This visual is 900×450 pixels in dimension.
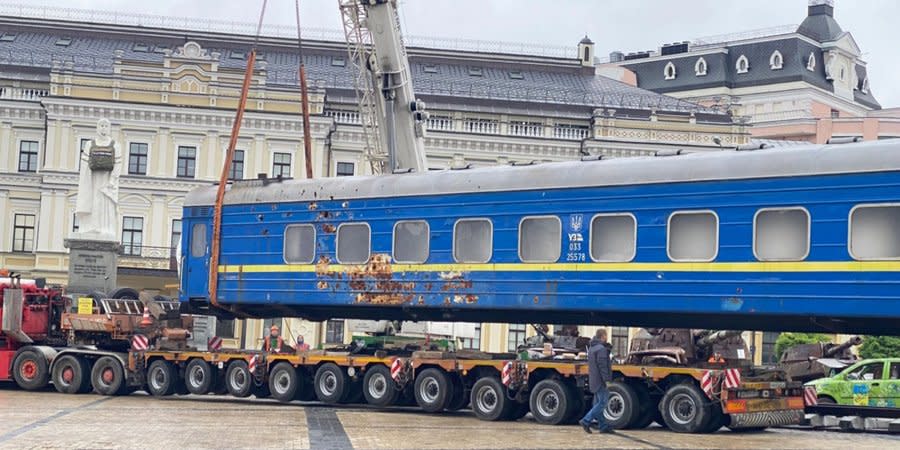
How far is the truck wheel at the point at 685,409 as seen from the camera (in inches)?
872

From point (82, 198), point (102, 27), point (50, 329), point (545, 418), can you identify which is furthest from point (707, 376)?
point (102, 27)

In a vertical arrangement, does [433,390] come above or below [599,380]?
below

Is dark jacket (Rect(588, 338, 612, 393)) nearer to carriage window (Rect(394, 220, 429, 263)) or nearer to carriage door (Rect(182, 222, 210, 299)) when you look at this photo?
carriage window (Rect(394, 220, 429, 263))

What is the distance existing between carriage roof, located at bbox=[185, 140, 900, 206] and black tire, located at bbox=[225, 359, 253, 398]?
10.9ft

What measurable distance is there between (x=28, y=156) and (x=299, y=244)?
37.8 meters

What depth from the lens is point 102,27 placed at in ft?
234

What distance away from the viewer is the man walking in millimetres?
21984

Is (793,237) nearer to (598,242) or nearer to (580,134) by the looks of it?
(598,242)

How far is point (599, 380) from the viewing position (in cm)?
2212

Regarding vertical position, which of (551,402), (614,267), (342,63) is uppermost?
(342,63)

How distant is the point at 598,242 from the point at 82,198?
25.1 meters

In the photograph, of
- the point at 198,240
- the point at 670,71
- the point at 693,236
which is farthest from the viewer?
the point at 670,71

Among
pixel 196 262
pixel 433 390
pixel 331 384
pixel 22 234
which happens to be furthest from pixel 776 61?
pixel 433 390

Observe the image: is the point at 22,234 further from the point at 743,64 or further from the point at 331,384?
the point at 743,64
